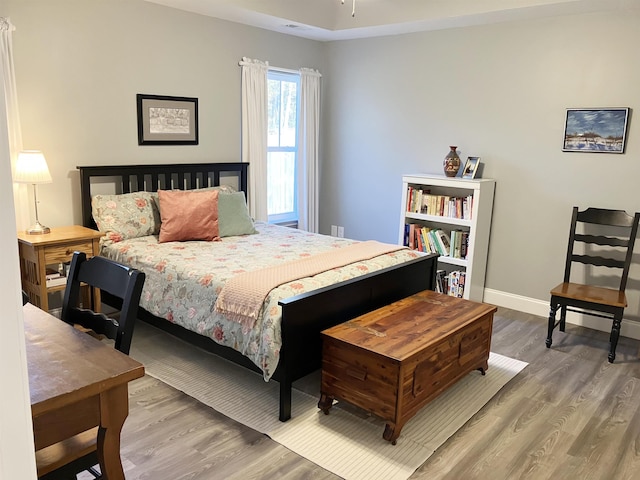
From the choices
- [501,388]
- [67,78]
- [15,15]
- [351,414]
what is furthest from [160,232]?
[501,388]

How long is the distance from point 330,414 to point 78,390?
1.71 metres

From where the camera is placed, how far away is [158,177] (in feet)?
14.2

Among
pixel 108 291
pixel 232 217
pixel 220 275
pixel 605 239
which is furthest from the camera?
pixel 232 217

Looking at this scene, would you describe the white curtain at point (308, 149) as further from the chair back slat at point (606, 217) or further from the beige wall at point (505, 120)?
the chair back slat at point (606, 217)

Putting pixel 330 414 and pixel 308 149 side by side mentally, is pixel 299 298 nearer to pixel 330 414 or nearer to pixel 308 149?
pixel 330 414

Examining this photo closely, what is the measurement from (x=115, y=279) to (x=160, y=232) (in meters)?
2.10

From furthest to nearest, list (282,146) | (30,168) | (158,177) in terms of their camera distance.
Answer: (282,146)
(158,177)
(30,168)

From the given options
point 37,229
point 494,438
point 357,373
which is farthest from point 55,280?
point 494,438

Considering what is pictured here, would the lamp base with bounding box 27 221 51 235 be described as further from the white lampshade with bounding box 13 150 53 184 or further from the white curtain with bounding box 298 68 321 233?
the white curtain with bounding box 298 68 321 233

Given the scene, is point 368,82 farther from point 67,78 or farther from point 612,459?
point 612,459

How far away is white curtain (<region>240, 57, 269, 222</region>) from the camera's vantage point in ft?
15.9

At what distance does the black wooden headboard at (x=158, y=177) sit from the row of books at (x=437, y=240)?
1.65 metres

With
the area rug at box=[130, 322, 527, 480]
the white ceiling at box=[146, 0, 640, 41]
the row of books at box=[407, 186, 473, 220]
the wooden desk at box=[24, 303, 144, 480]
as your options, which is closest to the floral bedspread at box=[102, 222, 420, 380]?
the area rug at box=[130, 322, 527, 480]

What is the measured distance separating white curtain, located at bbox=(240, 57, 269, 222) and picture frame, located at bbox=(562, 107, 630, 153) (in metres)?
2.69
